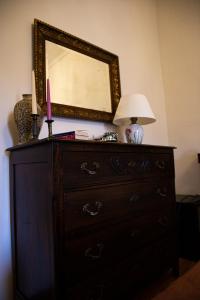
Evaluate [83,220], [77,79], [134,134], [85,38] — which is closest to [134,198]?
[83,220]

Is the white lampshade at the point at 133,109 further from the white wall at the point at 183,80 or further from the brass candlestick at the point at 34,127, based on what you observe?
the white wall at the point at 183,80

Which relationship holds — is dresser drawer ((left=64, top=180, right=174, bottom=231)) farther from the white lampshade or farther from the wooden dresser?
the white lampshade

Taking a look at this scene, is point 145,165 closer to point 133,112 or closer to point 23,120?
→ point 133,112

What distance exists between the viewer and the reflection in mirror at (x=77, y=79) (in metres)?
1.59

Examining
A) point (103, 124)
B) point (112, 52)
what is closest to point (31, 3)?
point (112, 52)

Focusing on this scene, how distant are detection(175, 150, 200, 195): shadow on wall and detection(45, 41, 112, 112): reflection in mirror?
117 centimetres

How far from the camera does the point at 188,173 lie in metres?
2.52

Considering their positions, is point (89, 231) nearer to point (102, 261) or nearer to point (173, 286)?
point (102, 261)

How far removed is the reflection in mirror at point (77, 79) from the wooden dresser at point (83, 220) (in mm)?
614

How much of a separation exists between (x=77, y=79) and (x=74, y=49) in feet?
0.78

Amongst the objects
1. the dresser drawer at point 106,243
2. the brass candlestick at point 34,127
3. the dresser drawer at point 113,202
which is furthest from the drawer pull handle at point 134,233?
the brass candlestick at point 34,127

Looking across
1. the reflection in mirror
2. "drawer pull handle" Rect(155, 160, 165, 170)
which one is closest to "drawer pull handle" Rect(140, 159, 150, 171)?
"drawer pull handle" Rect(155, 160, 165, 170)

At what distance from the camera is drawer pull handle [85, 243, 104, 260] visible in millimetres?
1071

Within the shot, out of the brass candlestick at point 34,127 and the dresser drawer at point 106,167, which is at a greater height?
the brass candlestick at point 34,127
